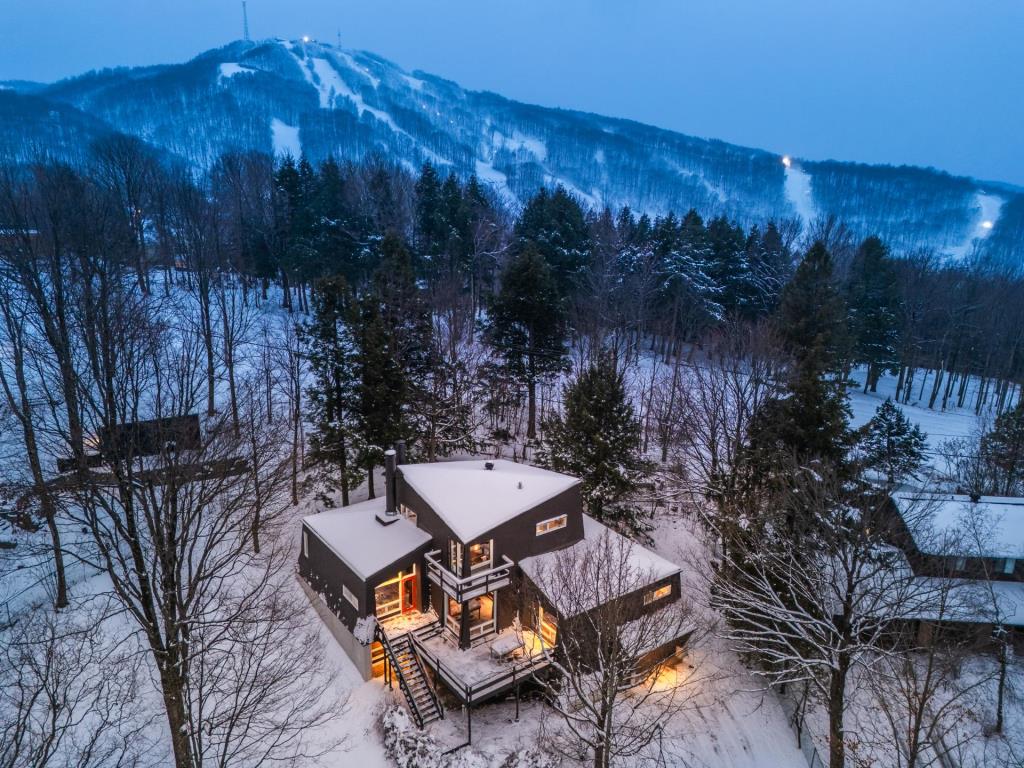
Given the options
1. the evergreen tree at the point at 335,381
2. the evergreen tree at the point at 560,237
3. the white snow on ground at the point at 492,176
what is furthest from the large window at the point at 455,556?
the white snow on ground at the point at 492,176

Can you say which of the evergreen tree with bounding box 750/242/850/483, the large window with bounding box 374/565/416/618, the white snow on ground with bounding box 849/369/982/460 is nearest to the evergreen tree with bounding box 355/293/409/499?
the large window with bounding box 374/565/416/618

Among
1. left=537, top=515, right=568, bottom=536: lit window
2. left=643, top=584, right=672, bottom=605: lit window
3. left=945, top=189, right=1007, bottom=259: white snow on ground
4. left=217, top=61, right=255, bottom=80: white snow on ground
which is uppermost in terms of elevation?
left=217, top=61, right=255, bottom=80: white snow on ground

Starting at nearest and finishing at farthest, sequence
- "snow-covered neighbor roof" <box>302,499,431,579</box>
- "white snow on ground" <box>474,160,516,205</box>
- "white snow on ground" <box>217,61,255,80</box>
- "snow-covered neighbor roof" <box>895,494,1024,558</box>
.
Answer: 1. "snow-covered neighbor roof" <box>302,499,431,579</box>
2. "snow-covered neighbor roof" <box>895,494,1024,558</box>
3. "white snow on ground" <box>474,160,516,205</box>
4. "white snow on ground" <box>217,61,255,80</box>

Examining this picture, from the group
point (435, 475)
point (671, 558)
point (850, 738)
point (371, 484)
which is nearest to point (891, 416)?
point (671, 558)

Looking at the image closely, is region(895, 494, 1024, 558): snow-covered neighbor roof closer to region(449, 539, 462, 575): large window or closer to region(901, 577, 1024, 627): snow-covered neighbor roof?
region(901, 577, 1024, 627): snow-covered neighbor roof

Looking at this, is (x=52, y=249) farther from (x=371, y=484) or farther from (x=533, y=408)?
(x=533, y=408)

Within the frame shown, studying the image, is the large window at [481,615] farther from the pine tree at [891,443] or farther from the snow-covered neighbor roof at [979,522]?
the pine tree at [891,443]
